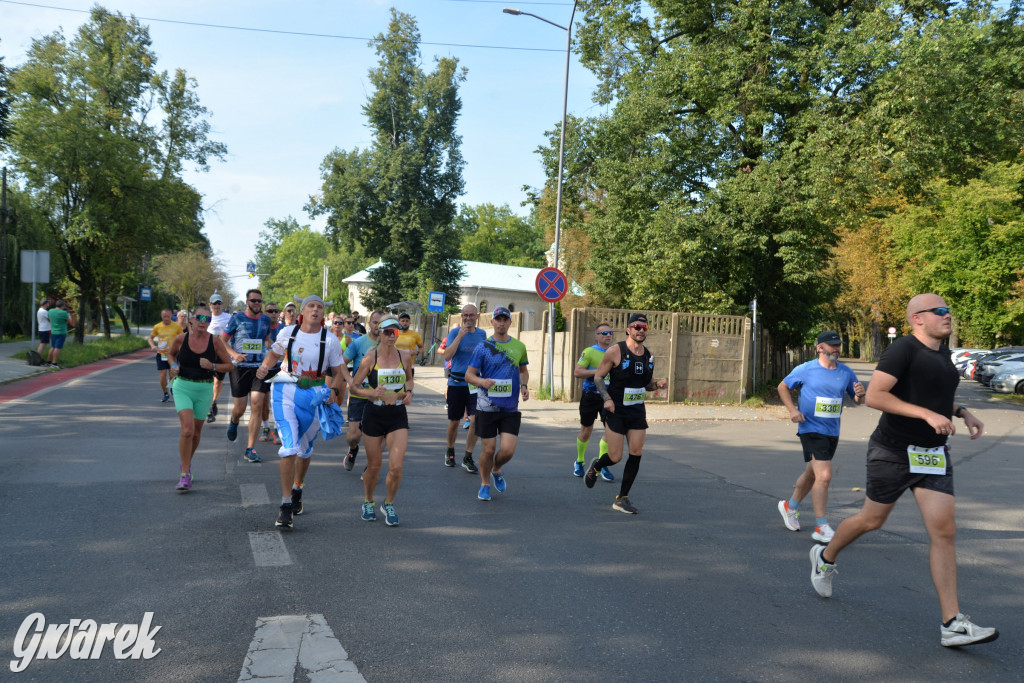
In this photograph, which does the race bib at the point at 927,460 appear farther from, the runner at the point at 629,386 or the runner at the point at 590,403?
the runner at the point at 590,403

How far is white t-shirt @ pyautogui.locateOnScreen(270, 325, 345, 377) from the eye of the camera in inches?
264

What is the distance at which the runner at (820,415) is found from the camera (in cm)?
682

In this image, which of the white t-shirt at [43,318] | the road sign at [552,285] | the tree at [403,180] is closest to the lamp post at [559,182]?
the road sign at [552,285]

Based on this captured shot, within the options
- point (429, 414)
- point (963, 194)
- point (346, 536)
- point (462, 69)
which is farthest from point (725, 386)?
point (462, 69)

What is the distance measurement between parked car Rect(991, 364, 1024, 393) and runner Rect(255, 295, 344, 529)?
1104 inches

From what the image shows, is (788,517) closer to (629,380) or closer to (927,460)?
(629,380)

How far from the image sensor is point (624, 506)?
→ 7566 mm

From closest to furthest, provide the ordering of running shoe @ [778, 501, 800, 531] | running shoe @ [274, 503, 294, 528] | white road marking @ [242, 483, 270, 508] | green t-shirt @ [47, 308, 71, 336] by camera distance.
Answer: running shoe @ [274, 503, 294, 528] → running shoe @ [778, 501, 800, 531] → white road marking @ [242, 483, 270, 508] → green t-shirt @ [47, 308, 71, 336]

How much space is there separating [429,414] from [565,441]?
4253 millimetres

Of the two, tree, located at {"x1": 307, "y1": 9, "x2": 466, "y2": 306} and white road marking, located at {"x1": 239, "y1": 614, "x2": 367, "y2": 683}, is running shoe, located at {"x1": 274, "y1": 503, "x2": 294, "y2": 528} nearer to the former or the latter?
white road marking, located at {"x1": 239, "y1": 614, "x2": 367, "y2": 683}

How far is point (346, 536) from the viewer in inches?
246

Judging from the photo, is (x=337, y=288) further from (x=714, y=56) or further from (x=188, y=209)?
(x=714, y=56)

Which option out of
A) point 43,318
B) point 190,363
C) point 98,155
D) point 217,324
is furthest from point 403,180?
point 190,363

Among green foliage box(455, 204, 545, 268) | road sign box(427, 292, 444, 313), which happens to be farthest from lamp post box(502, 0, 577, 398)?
green foliage box(455, 204, 545, 268)
